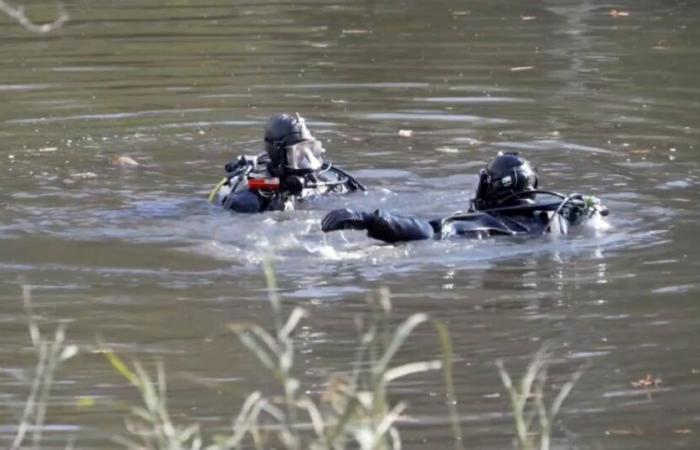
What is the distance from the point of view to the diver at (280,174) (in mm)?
10766

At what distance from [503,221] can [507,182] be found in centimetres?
24

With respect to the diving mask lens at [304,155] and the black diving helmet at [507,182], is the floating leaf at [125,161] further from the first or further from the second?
the black diving helmet at [507,182]

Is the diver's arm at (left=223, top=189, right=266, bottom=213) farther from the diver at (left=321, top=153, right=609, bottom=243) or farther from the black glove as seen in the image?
the black glove

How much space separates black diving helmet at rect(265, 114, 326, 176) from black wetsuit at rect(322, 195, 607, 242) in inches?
→ 48.7

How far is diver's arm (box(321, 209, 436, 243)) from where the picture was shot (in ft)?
30.6

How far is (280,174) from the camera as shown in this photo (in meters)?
10.9

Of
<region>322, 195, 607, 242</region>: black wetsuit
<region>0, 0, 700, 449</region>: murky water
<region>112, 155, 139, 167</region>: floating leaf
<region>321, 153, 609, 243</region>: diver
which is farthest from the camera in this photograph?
<region>112, 155, 139, 167</region>: floating leaf

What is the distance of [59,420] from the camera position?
6.56 metres

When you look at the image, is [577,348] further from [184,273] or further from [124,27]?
[124,27]

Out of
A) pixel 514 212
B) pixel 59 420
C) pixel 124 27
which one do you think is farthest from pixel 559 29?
pixel 59 420

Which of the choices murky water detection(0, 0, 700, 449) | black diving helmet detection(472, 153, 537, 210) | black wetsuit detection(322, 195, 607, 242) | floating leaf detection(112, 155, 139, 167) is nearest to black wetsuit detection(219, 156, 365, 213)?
murky water detection(0, 0, 700, 449)

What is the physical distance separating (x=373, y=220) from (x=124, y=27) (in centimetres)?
1090

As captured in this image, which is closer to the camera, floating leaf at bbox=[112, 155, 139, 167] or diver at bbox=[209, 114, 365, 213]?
diver at bbox=[209, 114, 365, 213]

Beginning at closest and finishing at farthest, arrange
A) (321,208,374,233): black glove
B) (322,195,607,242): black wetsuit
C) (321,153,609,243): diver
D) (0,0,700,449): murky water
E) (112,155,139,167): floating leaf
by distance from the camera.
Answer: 1. (0,0,700,449): murky water
2. (321,208,374,233): black glove
3. (322,195,607,242): black wetsuit
4. (321,153,609,243): diver
5. (112,155,139,167): floating leaf
